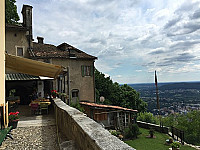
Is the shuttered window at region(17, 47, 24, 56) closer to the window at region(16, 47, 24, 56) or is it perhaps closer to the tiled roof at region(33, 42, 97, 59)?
the window at region(16, 47, 24, 56)

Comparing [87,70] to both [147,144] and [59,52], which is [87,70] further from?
[147,144]

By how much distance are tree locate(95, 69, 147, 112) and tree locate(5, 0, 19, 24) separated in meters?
17.9

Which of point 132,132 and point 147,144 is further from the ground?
point 132,132

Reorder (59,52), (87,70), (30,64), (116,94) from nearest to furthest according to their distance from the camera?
(30,64)
(59,52)
(87,70)
(116,94)

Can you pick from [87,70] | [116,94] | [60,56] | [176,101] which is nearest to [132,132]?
[87,70]

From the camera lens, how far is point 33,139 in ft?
15.6

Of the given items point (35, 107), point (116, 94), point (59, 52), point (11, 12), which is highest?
point (11, 12)

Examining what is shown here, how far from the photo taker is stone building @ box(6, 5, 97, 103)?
14.8 meters

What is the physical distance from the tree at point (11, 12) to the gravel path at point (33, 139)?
14.4m

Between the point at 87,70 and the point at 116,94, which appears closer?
the point at 87,70

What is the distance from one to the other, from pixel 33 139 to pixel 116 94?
→ 95.3 ft

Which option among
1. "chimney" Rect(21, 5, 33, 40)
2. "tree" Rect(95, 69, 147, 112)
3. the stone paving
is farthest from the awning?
"tree" Rect(95, 69, 147, 112)

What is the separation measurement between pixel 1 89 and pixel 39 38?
17.2 meters

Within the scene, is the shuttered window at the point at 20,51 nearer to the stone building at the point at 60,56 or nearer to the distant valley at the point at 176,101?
the stone building at the point at 60,56
